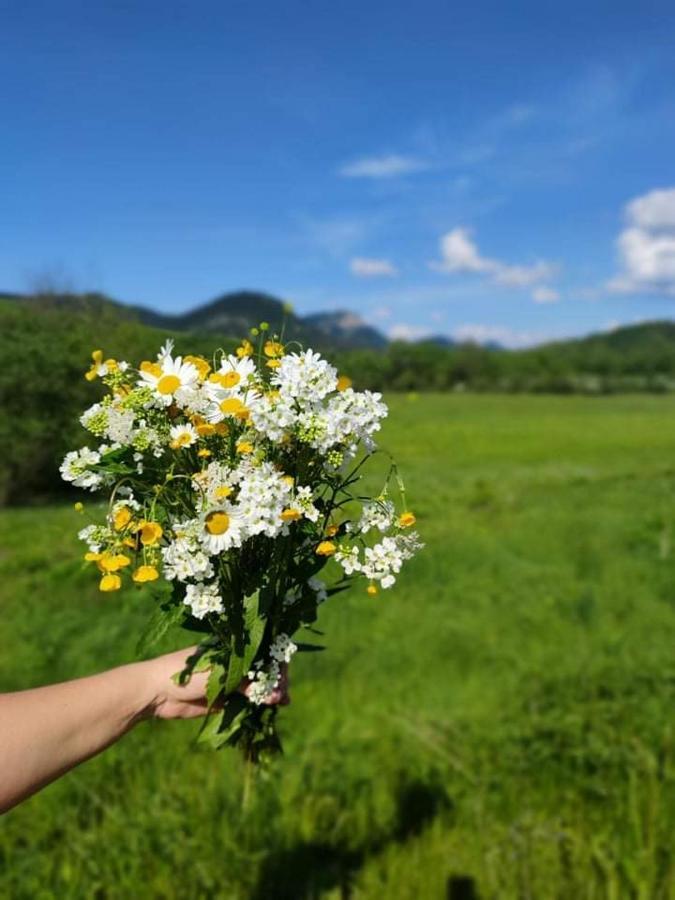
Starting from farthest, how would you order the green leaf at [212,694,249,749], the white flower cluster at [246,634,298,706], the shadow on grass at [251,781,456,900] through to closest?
the shadow on grass at [251,781,456,900] → the green leaf at [212,694,249,749] → the white flower cluster at [246,634,298,706]

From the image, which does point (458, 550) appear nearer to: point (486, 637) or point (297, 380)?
point (486, 637)

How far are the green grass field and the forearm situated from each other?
0.87 m

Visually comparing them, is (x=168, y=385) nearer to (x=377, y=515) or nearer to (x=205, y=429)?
(x=205, y=429)

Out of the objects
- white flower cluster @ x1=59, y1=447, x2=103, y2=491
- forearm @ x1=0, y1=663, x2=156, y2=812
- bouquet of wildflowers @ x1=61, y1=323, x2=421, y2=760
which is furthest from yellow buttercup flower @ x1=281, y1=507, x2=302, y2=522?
forearm @ x1=0, y1=663, x2=156, y2=812

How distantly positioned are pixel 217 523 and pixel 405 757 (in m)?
4.59

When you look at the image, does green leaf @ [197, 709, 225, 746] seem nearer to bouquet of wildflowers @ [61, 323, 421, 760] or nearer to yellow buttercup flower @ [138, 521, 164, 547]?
bouquet of wildflowers @ [61, 323, 421, 760]

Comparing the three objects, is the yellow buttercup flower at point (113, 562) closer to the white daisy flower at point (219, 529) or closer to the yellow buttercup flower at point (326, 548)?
the white daisy flower at point (219, 529)

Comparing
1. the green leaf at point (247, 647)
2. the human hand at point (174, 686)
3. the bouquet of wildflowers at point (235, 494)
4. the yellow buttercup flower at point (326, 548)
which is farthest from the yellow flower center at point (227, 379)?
the human hand at point (174, 686)

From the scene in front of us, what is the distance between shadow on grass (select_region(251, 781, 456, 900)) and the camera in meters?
4.40

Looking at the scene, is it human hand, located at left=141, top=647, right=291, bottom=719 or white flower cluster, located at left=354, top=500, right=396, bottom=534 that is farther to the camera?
human hand, located at left=141, top=647, right=291, bottom=719

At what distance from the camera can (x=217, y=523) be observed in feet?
5.90

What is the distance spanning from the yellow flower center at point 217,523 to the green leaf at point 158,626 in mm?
373

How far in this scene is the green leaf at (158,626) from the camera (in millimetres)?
2074

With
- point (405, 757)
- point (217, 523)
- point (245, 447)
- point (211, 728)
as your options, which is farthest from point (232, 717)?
point (405, 757)
